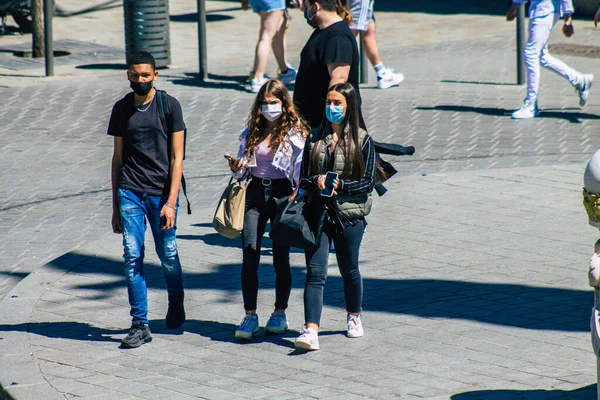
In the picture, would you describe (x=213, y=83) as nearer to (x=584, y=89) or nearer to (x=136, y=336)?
(x=584, y=89)

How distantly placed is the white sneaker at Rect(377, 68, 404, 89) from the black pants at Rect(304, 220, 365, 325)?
8.07 meters

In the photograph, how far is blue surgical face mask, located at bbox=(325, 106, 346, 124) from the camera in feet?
19.8

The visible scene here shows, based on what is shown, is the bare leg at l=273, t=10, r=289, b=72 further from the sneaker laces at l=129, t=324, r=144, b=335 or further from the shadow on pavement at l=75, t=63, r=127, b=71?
the sneaker laces at l=129, t=324, r=144, b=335

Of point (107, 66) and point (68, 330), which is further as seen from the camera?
point (107, 66)

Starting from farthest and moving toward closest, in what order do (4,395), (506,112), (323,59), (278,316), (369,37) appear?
(369,37)
(506,112)
(323,59)
(278,316)
(4,395)

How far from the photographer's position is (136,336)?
6.16m

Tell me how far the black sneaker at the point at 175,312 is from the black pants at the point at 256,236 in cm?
42

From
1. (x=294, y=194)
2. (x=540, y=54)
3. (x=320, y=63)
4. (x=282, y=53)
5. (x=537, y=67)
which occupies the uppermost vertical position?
(x=320, y=63)

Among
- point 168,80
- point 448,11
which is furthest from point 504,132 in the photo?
point 448,11

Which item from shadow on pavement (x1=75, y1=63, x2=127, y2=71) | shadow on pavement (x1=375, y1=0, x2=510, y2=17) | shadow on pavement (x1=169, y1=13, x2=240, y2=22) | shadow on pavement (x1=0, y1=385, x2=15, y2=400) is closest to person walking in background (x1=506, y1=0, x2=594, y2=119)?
shadow on pavement (x1=75, y1=63, x2=127, y2=71)

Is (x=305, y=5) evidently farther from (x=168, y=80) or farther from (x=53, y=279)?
(x=168, y=80)

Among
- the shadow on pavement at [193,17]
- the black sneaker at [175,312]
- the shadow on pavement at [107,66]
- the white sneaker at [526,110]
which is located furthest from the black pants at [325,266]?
the shadow on pavement at [193,17]

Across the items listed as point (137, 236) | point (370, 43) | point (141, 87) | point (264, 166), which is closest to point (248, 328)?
point (137, 236)

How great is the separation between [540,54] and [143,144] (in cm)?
733
